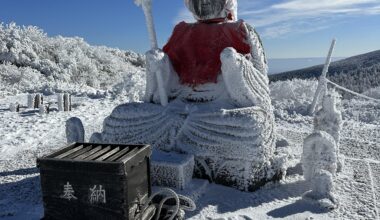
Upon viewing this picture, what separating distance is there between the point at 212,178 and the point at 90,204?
1.73m

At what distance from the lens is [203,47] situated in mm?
4855

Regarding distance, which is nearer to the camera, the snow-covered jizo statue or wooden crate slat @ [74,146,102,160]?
wooden crate slat @ [74,146,102,160]

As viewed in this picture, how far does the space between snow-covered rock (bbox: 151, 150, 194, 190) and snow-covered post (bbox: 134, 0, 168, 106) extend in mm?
791

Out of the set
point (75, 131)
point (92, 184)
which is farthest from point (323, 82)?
point (92, 184)

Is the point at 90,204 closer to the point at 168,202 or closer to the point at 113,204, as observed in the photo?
the point at 113,204

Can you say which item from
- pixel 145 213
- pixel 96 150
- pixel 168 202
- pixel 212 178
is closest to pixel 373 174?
pixel 212 178

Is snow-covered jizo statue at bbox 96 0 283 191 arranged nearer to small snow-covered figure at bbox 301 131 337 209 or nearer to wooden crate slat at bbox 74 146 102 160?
small snow-covered figure at bbox 301 131 337 209

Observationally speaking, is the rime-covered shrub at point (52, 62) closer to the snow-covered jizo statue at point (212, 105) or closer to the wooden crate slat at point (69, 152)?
the snow-covered jizo statue at point (212, 105)

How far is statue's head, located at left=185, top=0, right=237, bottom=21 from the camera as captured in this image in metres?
4.90

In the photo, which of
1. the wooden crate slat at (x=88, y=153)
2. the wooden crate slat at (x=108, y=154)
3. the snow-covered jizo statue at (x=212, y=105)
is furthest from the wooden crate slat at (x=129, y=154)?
the snow-covered jizo statue at (x=212, y=105)

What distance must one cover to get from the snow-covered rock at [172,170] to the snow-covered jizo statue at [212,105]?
0.22 m

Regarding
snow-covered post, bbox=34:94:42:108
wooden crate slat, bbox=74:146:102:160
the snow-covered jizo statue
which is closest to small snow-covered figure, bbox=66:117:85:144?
the snow-covered jizo statue

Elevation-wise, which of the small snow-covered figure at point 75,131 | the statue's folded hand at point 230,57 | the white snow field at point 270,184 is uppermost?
the statue's folded hand at point 230,57

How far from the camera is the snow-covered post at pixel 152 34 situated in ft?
14.8
